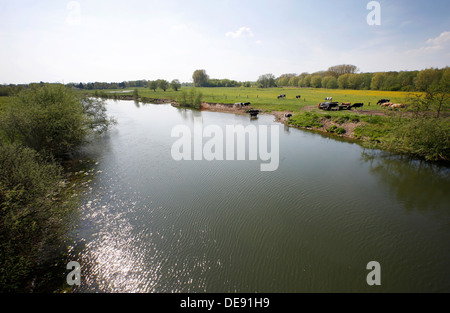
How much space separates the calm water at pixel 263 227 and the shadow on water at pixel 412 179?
0.11 metres

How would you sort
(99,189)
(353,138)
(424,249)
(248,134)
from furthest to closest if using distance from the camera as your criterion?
1. (248,134)
2. (353,138)
3. (99,189)
4. (424,249)

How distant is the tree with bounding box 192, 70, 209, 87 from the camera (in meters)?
144

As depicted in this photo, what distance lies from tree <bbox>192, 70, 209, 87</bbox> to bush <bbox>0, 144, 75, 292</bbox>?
14767 centimetres

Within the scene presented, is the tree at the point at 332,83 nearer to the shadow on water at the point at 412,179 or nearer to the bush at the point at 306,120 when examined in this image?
the bush at the point at 306,120

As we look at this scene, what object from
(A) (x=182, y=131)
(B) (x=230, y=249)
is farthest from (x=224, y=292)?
(A) (x=182, y=131)

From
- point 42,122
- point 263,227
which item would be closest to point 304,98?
point 263,227

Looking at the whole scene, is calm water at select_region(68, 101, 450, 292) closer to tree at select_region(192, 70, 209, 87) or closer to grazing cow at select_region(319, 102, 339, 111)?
grazing cow at select_region(319, 102, 339, 111)

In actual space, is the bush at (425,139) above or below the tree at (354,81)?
below

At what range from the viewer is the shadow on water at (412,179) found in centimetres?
1230

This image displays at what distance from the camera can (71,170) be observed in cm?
1641

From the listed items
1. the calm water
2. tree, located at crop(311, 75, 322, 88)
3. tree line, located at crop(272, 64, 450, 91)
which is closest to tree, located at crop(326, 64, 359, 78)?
tree line, located at crop(272, 64, 450, 91)

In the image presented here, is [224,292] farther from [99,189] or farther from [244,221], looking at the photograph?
[99,189]

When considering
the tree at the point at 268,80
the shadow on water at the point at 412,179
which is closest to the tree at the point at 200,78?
the tree at the point at 268,80
